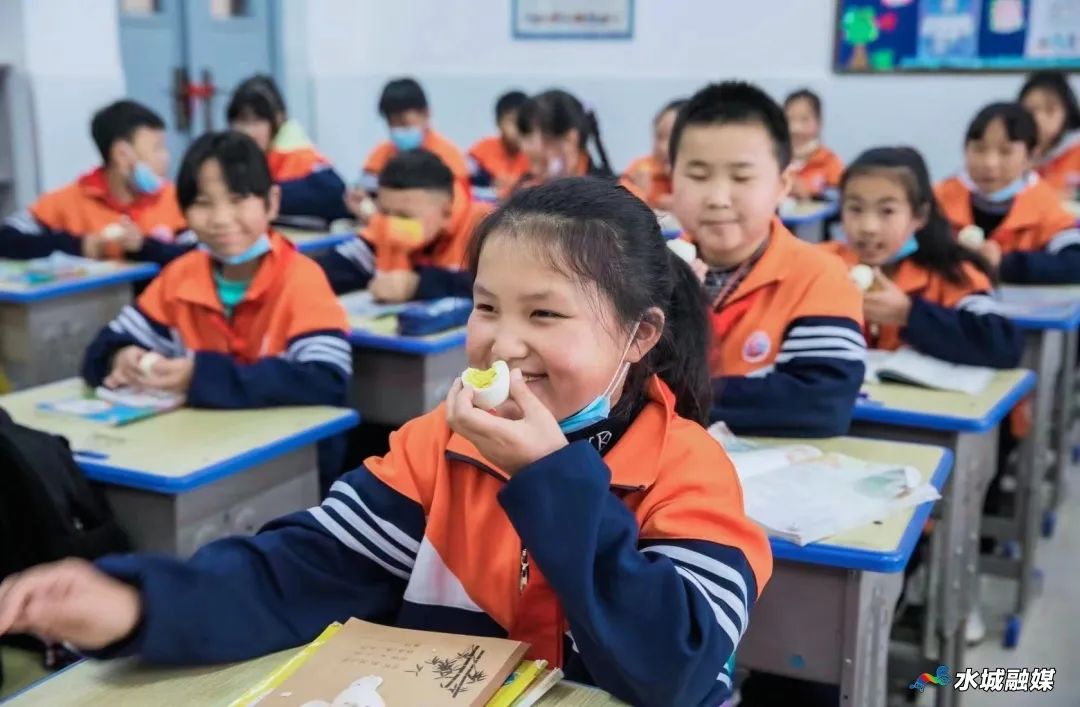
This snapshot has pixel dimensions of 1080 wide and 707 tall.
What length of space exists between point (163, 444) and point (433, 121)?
6.09 m

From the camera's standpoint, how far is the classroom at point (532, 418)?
1053mm

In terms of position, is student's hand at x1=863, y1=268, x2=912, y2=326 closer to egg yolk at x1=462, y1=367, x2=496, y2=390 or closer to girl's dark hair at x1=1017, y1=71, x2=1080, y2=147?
egg yolk at x1=462, y1=367, x2=496, y2=390

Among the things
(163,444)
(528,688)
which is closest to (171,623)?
(528,688)

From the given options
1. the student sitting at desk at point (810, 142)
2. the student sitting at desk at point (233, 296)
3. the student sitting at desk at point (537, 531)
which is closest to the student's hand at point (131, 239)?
the student sitting at desk at point (233, 296)

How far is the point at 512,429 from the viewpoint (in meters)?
0.97

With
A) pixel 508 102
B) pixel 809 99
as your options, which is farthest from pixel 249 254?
pixel 809 99

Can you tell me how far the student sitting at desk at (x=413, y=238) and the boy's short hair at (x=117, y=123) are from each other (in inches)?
41.4

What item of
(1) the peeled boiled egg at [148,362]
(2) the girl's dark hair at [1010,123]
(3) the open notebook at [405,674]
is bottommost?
(1) the peeled boiled egg at [148,362]

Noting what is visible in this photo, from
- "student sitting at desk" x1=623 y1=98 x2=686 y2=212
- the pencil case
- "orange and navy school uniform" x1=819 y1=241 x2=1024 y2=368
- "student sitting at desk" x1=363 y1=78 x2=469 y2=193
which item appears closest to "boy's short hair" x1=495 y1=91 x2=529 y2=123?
"student sitting at desk" x1=363 y1=78 x2=469 y2=193

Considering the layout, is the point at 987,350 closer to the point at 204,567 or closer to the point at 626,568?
the point at 626,568

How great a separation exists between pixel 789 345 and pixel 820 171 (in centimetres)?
440

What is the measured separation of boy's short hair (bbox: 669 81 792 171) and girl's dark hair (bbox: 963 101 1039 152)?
1.90 metres

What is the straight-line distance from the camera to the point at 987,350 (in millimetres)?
2465

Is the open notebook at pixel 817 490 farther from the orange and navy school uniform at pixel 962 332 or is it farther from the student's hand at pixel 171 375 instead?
the student's hand at pixel 171 375
